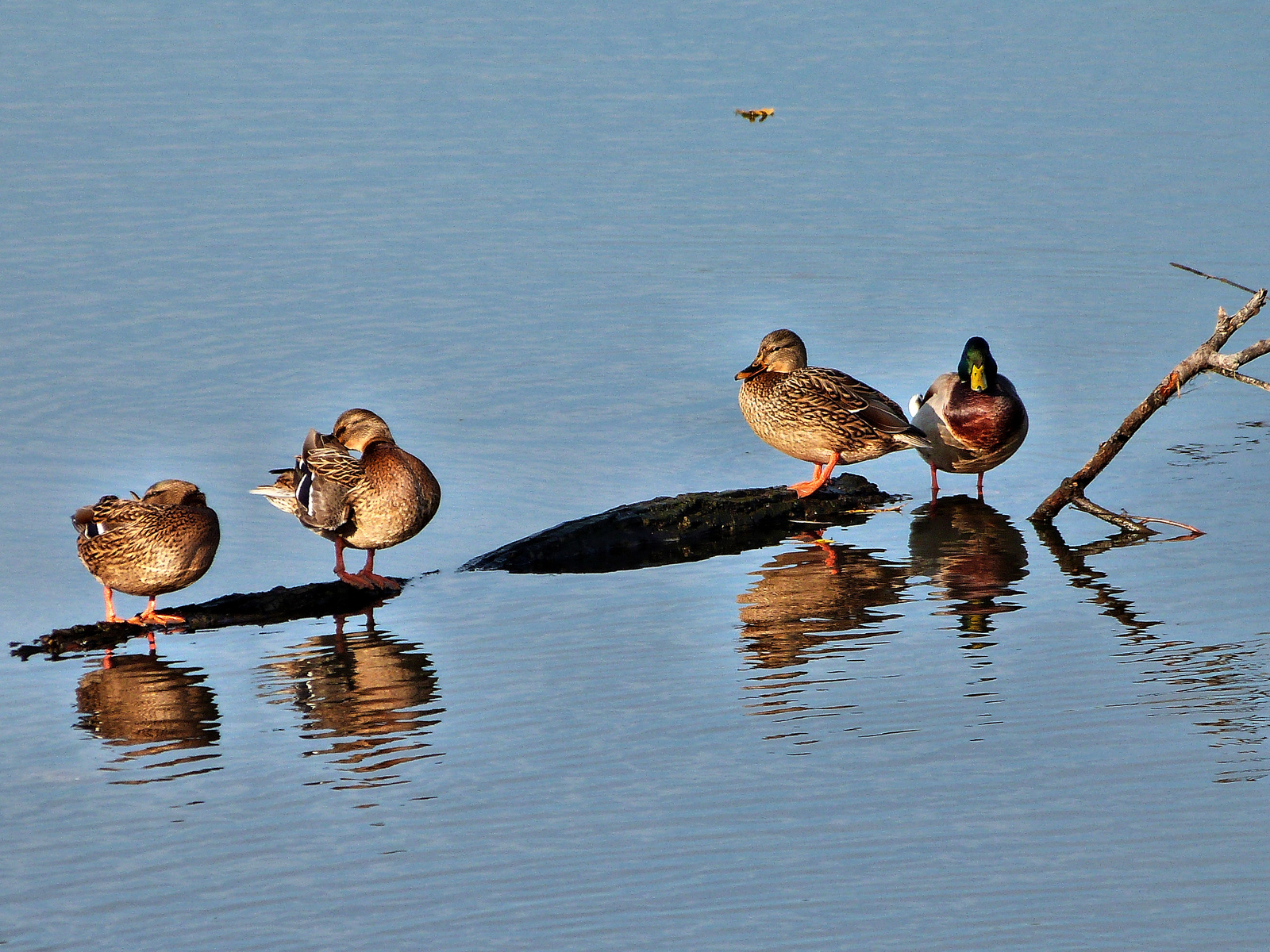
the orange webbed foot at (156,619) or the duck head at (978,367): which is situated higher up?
the duck head at (978,367)

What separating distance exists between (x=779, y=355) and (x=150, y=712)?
15.2ft

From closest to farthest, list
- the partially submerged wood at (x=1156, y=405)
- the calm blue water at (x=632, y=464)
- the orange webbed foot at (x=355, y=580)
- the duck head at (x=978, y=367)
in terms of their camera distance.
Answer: the calm blue water at (x=632, y=464)
the orange webbed foot at (x=355, y=580)
the partially submerged wood at (x=1156, y=405)
the duck head at (x=978, y=367)

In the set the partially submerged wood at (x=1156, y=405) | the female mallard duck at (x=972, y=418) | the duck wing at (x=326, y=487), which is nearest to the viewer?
the duck wing at (x=326, y=487)

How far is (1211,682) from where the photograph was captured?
21.1 feet

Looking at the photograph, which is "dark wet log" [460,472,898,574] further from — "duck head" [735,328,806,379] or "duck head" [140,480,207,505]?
"duck head" [140,480,207,505]

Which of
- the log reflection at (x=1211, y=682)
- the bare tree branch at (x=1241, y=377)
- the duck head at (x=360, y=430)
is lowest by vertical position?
the log reflection at (x=1211, y=682)

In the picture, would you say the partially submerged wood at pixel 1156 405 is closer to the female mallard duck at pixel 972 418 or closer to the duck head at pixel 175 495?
the female mallard duck at pixel 972 418

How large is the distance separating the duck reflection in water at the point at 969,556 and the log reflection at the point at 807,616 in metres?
0.22

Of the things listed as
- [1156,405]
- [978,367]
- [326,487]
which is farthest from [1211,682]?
[326,487]

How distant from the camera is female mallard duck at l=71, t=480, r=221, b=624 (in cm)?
733

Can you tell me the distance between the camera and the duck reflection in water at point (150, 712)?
6.11 meters

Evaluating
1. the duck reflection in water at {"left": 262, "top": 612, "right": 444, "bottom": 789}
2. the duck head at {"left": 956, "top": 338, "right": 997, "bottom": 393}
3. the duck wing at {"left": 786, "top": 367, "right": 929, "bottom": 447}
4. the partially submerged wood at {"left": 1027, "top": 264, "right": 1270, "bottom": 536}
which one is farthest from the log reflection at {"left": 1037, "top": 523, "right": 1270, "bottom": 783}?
the duck reflection in water at {"left": 262, "top": 612, "right": 444, "bottom": 789}

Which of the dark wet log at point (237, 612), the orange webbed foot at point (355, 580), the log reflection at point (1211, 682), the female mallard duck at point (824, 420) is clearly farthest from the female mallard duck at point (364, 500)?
the log reflection at point (1211, 682)

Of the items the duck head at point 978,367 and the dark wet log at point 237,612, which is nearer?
the dark wet log at point 237,612
